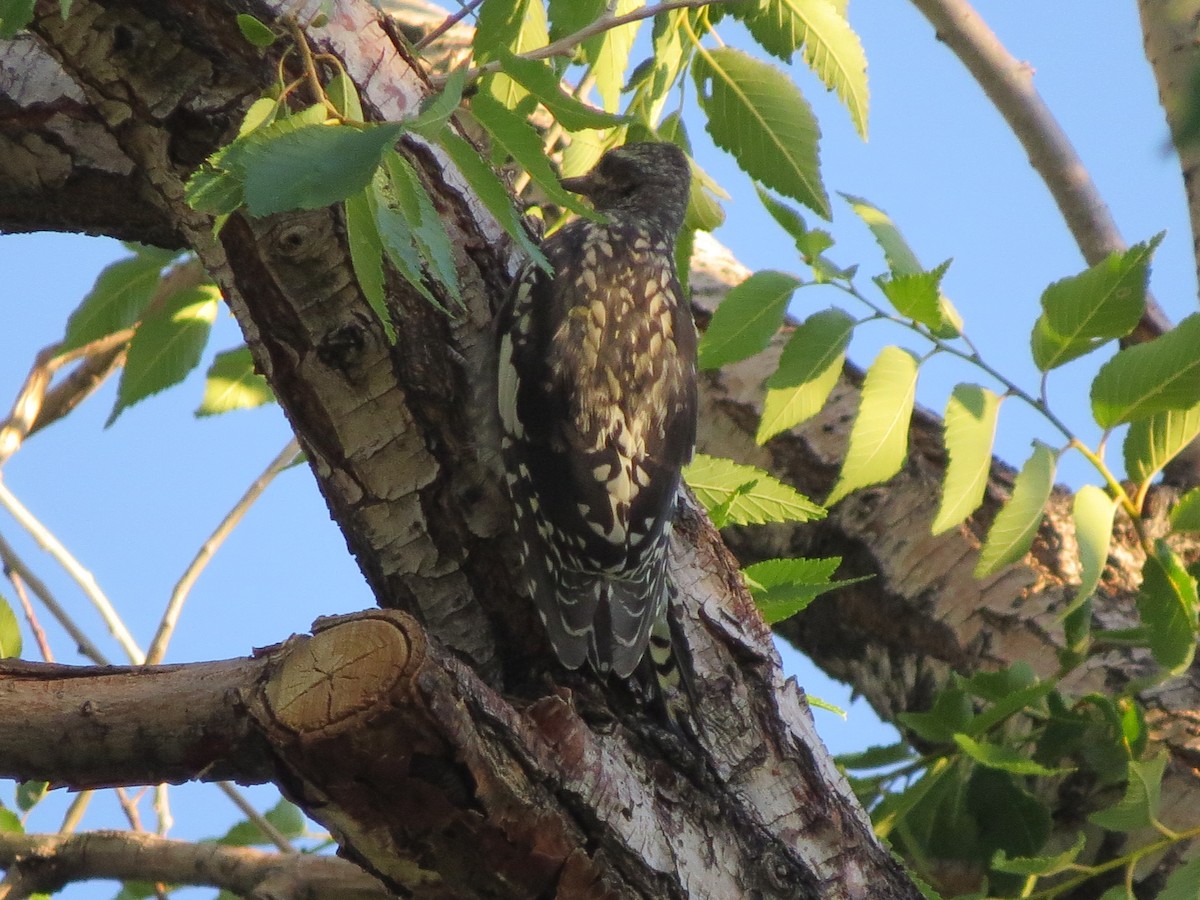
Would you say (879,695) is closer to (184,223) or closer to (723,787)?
(723,787)

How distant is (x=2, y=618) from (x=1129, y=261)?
182 centimetres

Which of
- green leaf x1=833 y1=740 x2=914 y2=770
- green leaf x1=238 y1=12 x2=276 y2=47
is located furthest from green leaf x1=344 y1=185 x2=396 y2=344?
green leaf x1=833 y1=740 x2=914 y2=770

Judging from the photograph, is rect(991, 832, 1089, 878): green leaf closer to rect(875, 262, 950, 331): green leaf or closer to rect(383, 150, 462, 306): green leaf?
rect(875, 262, 950, 331): green leaf

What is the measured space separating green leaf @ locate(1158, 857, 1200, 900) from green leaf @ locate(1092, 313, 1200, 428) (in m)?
0.70

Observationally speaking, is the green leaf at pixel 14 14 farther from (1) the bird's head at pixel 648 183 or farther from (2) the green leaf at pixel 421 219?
(1) the bird's head at pixel 648 183

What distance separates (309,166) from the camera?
3.92ft

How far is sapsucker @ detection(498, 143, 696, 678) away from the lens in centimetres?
196

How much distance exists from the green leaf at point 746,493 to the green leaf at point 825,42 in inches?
22.3

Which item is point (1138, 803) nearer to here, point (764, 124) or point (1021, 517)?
point (1021, 517)

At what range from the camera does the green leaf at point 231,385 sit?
266 cm

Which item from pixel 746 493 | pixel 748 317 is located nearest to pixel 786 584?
Answer: pixel 746 493

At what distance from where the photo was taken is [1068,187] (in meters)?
3.20

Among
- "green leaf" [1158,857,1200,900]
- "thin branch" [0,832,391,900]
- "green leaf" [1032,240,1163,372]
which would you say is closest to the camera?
"green leaf" [1158,857,1200,900]

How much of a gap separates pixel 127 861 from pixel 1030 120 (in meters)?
2.58
